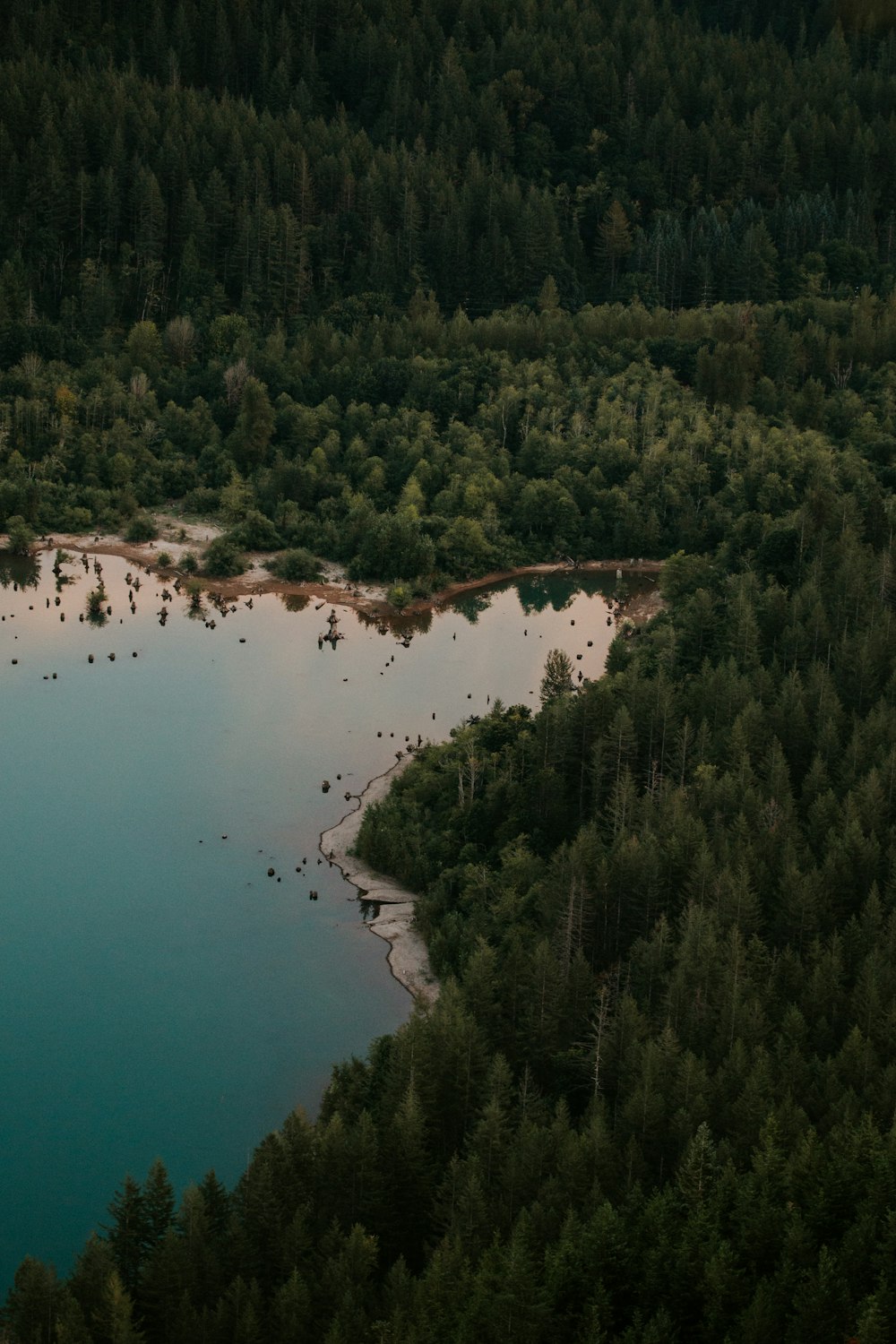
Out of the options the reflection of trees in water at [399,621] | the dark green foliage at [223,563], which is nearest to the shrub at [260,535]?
the dark green foliage at [223,563]

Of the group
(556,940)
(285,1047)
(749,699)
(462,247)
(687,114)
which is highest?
(687,114)

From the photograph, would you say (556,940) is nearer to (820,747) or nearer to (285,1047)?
(285,1047)

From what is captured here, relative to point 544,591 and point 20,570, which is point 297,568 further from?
point 20,570

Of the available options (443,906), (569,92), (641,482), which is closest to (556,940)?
(443,906)

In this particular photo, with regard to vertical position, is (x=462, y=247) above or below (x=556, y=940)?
above

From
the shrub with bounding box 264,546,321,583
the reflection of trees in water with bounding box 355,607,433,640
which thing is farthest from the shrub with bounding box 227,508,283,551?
the reflection of trees in water with bounding box 355,607,433,640

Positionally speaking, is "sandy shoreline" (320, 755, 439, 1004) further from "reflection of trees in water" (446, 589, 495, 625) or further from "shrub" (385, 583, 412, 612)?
"reflection of trees in water" (446, 589, 495, 625)
